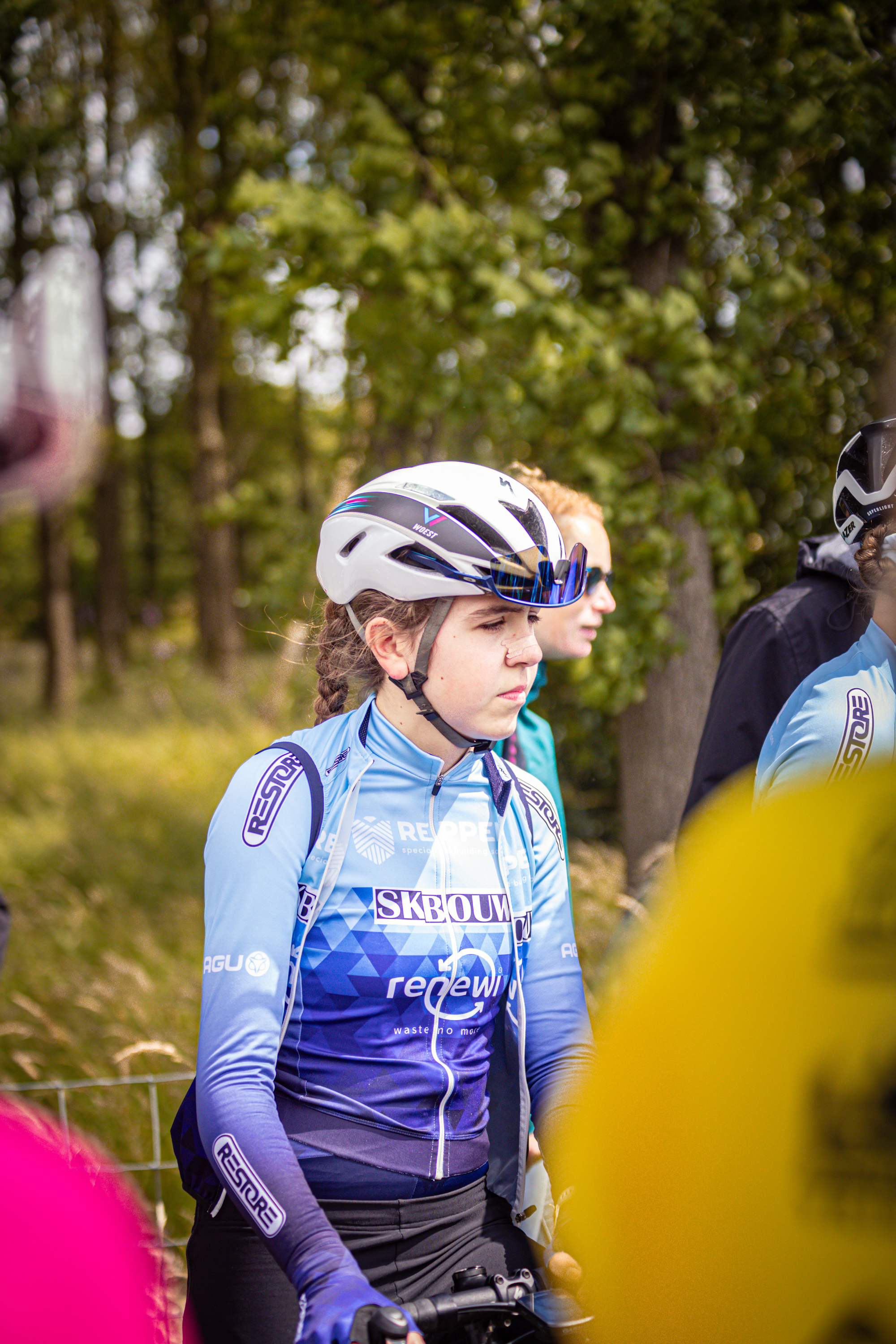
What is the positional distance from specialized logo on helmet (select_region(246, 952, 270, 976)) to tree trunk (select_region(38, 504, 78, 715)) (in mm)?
14755

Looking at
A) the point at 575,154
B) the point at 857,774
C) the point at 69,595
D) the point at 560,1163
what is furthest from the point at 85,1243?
the point at 69,595

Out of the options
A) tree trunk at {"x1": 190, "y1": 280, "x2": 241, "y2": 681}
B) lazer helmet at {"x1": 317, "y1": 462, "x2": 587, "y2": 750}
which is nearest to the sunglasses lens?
lazer helmet at {"x1": 317, "y1": 462, "x2": 587, "y2": 750}

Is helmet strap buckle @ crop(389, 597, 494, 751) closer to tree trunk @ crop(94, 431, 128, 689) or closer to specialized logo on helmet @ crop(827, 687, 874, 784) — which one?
specialized logo on helmet @ crop(827, 687, 874, 784)

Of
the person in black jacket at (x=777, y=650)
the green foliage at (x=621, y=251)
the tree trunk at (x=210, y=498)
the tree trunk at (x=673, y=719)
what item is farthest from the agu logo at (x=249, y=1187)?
the tree trunk at (x=210, y=498)

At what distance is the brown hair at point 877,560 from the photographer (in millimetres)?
2164

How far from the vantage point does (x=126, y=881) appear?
749 cm

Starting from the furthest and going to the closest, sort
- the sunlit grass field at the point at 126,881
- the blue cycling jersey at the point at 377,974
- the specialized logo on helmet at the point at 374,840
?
the sunlit grass field at the point at 126,881, the specialized logo on helmet at the point at 374,840, the blue cycling jersey at the point at 377,974

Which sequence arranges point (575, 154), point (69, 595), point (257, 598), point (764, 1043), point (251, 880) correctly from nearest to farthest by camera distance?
point (764, 1043)
point (251, 880)
point (575, 154)
point (257, 598)
point (69, 595)

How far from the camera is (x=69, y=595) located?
16672 mm

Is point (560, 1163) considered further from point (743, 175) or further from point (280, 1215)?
point (743, 175)

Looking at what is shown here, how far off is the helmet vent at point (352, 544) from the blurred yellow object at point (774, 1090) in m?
A: 1.41

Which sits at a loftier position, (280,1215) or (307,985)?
(307,985)

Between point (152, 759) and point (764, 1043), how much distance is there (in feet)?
34.7

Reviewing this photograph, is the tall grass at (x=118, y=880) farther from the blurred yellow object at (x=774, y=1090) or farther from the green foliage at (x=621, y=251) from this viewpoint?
the blurred yellow object at (x=774, y=1090)
